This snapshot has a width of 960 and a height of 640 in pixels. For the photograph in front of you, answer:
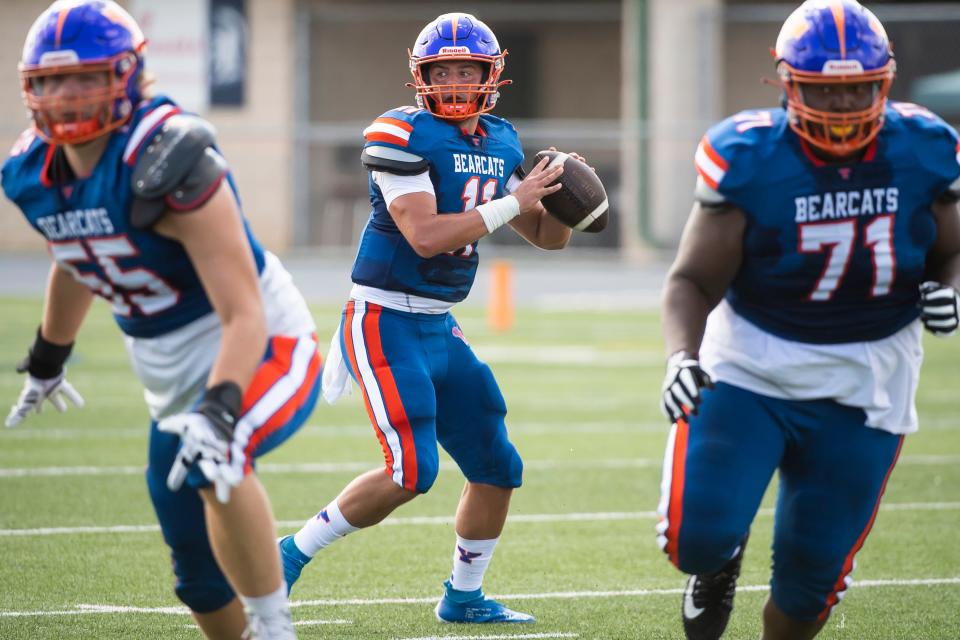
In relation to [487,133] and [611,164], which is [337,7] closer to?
[611,164]

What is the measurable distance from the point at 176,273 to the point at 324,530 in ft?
4.72

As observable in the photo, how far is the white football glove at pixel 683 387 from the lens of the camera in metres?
3.23

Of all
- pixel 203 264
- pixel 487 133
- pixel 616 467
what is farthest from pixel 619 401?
pixel 203 264

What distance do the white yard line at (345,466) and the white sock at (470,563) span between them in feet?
7.87

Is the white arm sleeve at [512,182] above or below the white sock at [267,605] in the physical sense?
above

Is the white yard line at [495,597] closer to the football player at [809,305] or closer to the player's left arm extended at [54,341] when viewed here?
the player's left arm extended at [54,341]

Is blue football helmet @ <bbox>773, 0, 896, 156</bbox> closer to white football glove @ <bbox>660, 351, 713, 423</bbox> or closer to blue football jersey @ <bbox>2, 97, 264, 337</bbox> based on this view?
white football glove @ <bbox>660, 351, 713, 423</bbox>

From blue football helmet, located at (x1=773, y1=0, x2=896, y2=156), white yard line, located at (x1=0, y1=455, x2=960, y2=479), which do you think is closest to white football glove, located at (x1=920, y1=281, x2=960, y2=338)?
blue football helmet, located at (x1=773, y1=0, x2=896, y2=156)

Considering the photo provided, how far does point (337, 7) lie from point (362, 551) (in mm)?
16819

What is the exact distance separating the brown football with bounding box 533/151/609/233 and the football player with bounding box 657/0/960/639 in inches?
42.9

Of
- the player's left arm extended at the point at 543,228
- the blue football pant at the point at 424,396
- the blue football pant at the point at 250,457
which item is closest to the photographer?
the blue football pant at the point at 250,457

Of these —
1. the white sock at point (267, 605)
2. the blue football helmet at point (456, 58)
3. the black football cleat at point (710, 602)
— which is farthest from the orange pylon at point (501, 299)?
the white sock at point (267, 605)

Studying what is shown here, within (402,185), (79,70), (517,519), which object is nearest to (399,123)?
(402,185)

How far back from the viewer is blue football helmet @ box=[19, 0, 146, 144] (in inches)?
117
